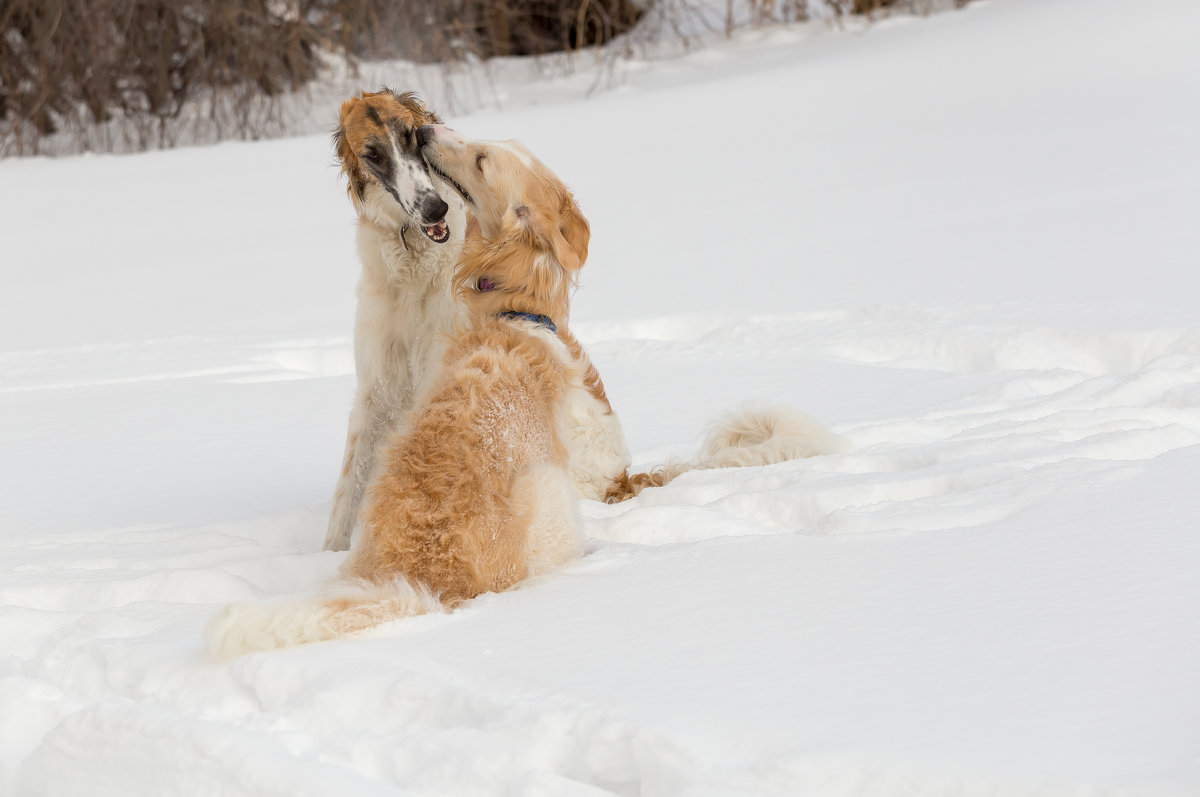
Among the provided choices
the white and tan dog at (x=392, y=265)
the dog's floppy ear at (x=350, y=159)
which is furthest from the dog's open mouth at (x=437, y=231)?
the dog's floppy ear at (x=350, y=159)

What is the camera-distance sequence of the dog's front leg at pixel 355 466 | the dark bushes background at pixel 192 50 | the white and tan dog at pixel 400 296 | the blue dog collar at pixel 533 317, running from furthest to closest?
the dark bushes background at pixel 192 50 → the white and tan dog at pixel 400 296 → the dog's front leg at pixel 355 466 → the blue dog collar at pixel 533 317

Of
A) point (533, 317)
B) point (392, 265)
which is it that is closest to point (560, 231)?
point (533, 317)

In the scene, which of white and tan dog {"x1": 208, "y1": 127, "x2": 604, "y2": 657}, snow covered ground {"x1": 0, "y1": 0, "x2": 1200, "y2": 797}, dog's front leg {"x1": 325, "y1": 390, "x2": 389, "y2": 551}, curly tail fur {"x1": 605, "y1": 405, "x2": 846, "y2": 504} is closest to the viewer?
snow covered ground {"x1": 0, "y1": 0, "x2": 1200, "y2": 797}

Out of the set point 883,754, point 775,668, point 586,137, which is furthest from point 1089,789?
point 586,137

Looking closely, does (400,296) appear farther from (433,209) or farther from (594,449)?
(594,449)

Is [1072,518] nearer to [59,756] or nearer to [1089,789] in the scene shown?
[1089,789]

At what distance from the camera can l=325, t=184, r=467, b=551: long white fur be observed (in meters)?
3.83

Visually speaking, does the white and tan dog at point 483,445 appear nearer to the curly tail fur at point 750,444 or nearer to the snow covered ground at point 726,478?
the snow covered ground at point 726,478

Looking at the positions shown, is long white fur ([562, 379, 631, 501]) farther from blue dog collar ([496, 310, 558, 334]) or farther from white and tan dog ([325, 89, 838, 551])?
blue dog collar ([496, 310, 558, 334])

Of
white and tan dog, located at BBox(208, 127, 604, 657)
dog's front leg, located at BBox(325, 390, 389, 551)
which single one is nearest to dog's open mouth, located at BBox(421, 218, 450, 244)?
white and tan dog, located at BBox(208, 127, 604, 657)

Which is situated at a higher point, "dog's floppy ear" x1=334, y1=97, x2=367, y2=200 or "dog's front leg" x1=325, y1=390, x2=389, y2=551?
"dog's floppy ear" x1=334, y1=97, x2=367, y2=200

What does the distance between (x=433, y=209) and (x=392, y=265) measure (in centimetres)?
23

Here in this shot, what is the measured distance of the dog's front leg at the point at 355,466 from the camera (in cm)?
368

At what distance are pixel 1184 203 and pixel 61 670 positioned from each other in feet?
20.2
